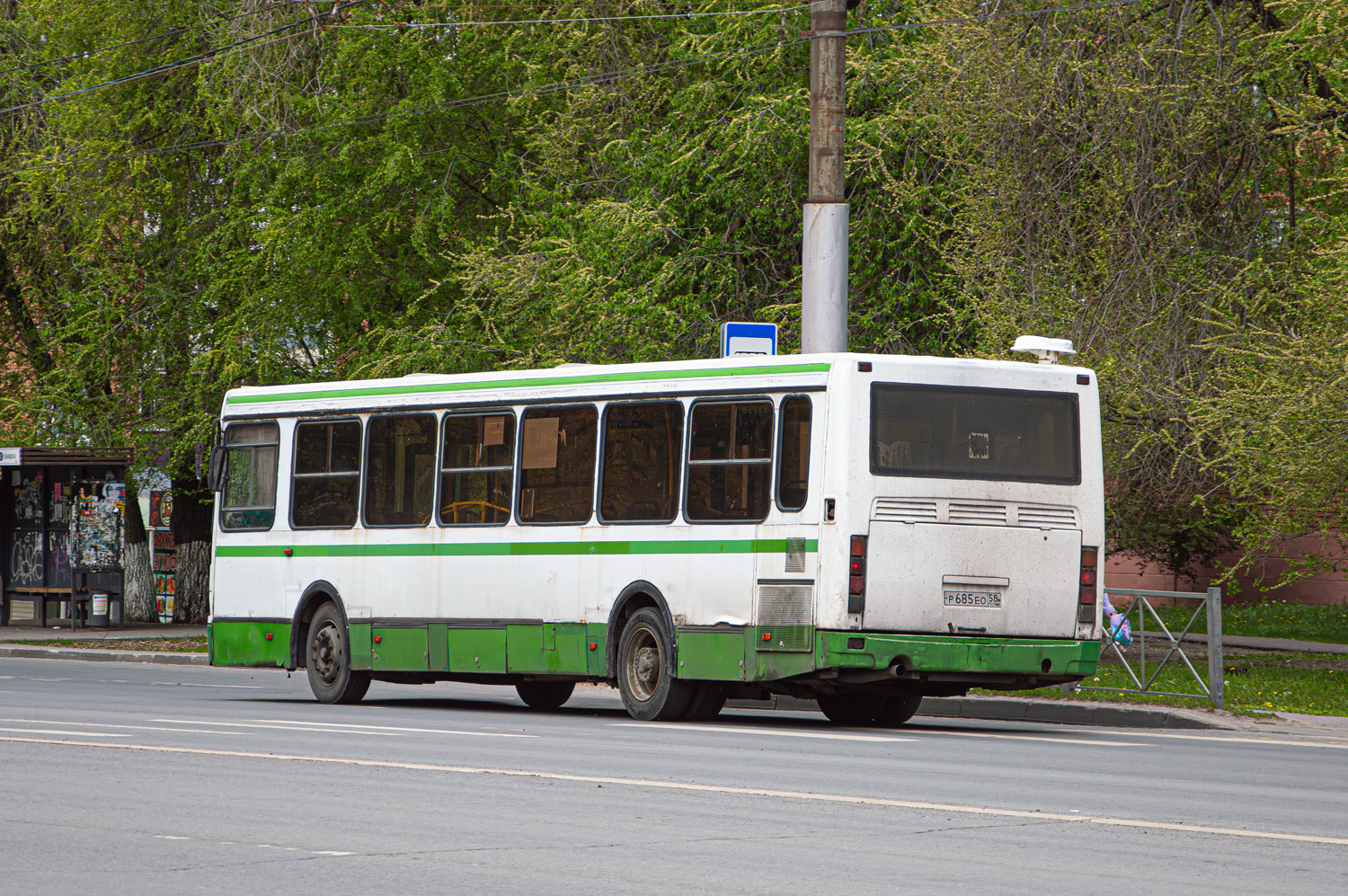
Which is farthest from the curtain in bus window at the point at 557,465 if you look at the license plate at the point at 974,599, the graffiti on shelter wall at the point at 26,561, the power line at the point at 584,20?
the graffiti on shelter wall at the point at 26,561

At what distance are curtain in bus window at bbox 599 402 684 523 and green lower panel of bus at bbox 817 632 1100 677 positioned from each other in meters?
2.08

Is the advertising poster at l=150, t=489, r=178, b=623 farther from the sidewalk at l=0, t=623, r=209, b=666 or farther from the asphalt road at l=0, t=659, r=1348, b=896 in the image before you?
the asphalt road at l=0, t=659, r=1348, b=896

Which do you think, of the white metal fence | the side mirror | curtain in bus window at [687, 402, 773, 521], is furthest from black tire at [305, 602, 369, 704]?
the white metal fence

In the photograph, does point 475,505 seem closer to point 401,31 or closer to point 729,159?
point 729,159

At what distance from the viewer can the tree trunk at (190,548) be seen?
34.8 metres

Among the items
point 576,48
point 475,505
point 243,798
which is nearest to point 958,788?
point 243,798

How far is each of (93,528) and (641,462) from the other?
21051mm

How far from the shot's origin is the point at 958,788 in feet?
35.0

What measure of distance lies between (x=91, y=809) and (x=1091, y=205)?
14.7 meters

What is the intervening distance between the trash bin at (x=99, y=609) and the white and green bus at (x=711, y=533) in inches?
643

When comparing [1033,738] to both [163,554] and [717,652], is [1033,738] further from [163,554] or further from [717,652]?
[163,554]

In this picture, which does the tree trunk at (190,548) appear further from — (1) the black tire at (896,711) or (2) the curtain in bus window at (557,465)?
(1) the black tire at (896,711)

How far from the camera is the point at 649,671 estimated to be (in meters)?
16.0

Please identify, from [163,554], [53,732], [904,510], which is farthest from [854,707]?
[163,554]
